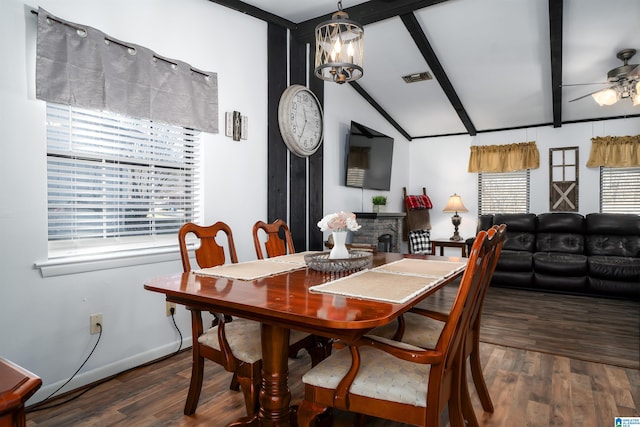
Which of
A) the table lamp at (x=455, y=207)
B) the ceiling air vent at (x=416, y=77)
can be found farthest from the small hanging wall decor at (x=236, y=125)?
the table lamp at (x=455, y=207)

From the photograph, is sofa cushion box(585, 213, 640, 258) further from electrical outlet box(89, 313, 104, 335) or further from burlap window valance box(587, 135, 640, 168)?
electrical outlet box(89, 313, 104, 335)

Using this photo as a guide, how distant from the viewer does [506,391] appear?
2.20m

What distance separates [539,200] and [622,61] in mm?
2434

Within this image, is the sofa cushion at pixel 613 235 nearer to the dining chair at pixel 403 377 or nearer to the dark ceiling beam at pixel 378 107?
the dark ceiling beam at pixel 378 107

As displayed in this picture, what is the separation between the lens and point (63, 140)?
2.24 metres

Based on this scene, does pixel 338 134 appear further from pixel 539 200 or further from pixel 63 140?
pixel 539 200

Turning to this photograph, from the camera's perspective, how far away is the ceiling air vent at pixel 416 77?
4.68m

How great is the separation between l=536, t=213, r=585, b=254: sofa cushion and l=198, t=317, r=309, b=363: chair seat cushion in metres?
4.42

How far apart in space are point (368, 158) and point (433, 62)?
4.72ft

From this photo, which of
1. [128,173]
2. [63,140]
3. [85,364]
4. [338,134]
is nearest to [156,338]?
[85,364]

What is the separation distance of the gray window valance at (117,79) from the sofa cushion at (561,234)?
444 cm

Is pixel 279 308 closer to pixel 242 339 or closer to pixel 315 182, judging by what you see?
pixel 242 339

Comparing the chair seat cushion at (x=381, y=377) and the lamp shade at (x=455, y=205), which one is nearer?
the chair seat cushion at (x=381, y=377)

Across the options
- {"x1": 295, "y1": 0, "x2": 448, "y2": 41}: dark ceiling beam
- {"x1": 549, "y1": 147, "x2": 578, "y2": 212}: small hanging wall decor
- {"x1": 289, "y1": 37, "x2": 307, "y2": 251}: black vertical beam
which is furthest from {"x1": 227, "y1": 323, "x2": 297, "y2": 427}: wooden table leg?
{"x1": 549, "y1": 147, "x2": 578, "y2": 212}: small hanging wall decor
